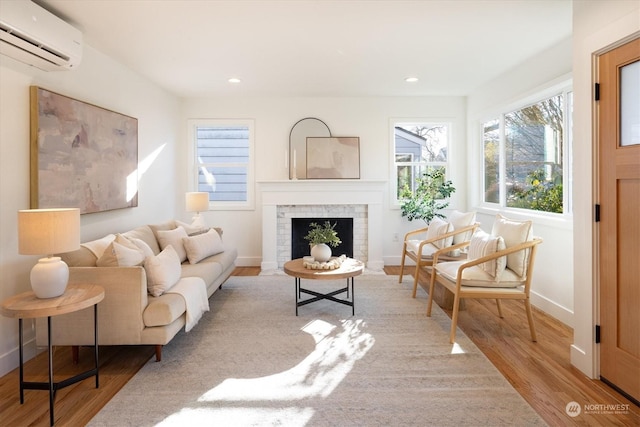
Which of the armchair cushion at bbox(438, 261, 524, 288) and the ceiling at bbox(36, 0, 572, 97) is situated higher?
the ceiling at bbox(36, 0, 572, 97)

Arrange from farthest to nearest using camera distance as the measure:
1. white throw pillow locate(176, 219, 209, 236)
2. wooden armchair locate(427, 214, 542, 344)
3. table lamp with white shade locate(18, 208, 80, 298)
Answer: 1. white throw pillow locate(176, 219, 209, 236)
2. wooden armchair locate(427, 214, 542, 344)
3. table lamp with white shade locate(18, 208, 80, 298)

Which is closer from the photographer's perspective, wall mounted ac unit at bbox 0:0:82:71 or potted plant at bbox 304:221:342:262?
wall mounted ac unit at bbox 0:0:82:71

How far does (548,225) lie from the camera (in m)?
3.76

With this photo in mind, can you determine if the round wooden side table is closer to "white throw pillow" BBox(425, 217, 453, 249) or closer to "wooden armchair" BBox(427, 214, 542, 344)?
"wooden armchair" BBox(427, 214, 542, 344)

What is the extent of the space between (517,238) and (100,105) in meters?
4.05

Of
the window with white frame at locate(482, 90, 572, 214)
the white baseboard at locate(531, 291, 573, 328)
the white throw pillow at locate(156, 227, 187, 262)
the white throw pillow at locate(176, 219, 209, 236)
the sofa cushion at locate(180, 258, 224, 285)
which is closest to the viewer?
the white baseboard at locate(531, 291, 573, 328)

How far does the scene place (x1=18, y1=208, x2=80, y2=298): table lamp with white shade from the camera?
2193mm

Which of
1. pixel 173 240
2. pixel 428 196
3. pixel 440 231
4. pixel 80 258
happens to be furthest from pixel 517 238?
pixel 80 258

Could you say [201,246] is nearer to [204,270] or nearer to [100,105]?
[204,270]

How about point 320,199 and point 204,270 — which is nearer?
point 204,270

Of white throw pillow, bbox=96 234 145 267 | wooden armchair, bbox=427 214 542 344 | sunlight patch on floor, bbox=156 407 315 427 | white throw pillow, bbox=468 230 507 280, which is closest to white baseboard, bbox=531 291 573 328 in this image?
wooden armchair, bbox=427 214 542 344

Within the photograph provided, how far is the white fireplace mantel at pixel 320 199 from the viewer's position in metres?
5.65

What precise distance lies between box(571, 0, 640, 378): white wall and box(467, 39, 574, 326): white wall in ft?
3.26

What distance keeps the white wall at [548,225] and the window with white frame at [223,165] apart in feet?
11.7
